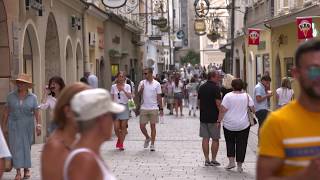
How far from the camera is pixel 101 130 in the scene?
3.38 meters

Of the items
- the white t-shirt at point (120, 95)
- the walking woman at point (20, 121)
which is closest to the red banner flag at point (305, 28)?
the white t-shirt at point (120, 95)

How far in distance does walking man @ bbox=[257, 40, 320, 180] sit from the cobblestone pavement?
24.9 feet

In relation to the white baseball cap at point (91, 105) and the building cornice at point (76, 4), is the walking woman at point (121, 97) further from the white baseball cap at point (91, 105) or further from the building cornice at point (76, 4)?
the white baseball cap at point (91, 105)

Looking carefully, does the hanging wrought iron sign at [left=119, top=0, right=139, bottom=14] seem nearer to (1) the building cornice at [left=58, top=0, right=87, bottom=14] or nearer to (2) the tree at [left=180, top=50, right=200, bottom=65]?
(1) the building cornice at [left=58, top=0, right=87, bottom=14]

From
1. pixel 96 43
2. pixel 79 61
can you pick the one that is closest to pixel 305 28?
pixel 79 61

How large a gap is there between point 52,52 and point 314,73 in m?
16.8

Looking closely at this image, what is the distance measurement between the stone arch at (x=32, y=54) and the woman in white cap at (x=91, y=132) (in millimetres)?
12664

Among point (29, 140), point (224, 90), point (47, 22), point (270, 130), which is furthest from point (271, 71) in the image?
point (270, 130)

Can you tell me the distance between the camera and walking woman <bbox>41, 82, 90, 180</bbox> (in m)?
3.64

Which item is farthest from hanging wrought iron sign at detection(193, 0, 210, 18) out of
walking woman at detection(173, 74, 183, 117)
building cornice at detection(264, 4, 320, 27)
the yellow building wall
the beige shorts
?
the beige shorts

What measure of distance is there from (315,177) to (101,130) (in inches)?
39.9

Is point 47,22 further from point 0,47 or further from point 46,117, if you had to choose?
point 0,47

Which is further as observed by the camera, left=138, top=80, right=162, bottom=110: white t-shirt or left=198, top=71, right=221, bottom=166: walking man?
left=138, top=80, right=162, bottom=110: white t-shirt

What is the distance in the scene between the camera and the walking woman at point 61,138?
12.0ft
